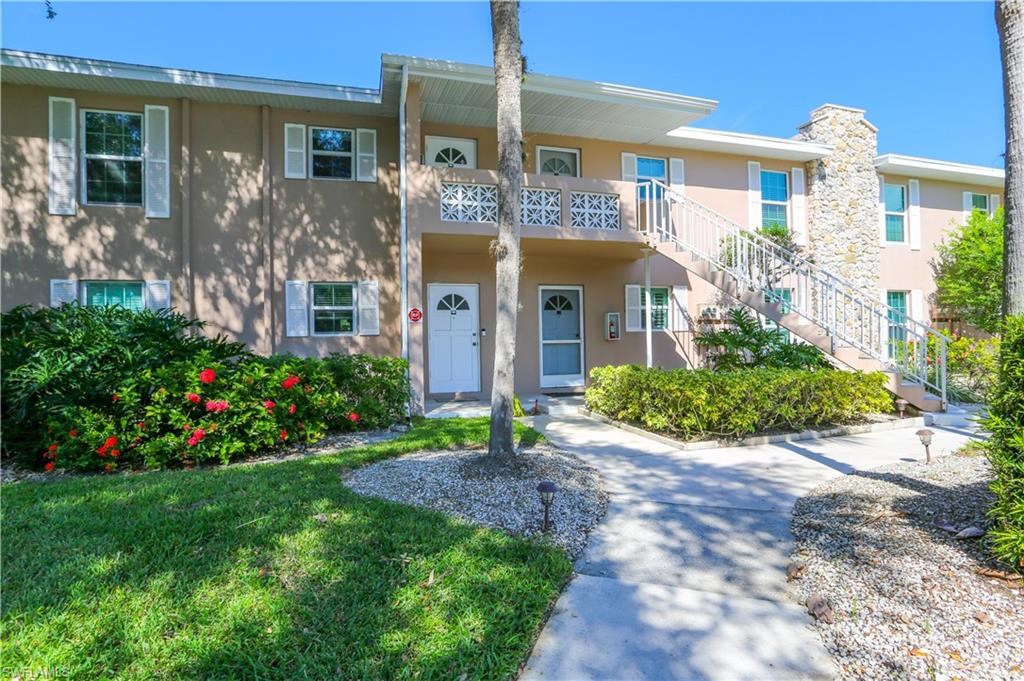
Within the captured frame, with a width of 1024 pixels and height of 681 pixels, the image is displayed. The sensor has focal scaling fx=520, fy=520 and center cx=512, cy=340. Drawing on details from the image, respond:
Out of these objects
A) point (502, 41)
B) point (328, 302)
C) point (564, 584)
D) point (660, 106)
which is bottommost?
point (564, 584)

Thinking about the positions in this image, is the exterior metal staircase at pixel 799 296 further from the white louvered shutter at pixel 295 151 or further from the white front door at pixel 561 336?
the white louvered shutter at pixel 295 151

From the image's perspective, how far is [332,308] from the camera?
955 cm

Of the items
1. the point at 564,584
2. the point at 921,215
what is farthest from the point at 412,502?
the point at 921,215

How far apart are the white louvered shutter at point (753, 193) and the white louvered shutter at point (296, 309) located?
973cm

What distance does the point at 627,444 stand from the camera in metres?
6.29

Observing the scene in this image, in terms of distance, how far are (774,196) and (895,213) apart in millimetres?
3618

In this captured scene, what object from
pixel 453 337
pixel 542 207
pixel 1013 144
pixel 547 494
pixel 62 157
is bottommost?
pixel 547 494

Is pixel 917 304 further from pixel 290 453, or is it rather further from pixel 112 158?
pixel 112 158

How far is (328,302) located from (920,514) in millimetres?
8805

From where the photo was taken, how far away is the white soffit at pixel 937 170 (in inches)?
493

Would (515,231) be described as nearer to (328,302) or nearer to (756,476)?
Answer: (756,476)

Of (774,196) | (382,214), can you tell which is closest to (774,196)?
(774,196)

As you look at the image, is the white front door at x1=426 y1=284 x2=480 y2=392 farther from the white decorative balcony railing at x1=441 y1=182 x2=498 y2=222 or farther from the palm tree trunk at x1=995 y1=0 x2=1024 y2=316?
the palm tree trunk at x1=995 y1=0 x2=1024 y2=316

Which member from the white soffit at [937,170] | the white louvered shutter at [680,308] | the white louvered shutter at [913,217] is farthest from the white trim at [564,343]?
the white louvered shutter at [913,217]
